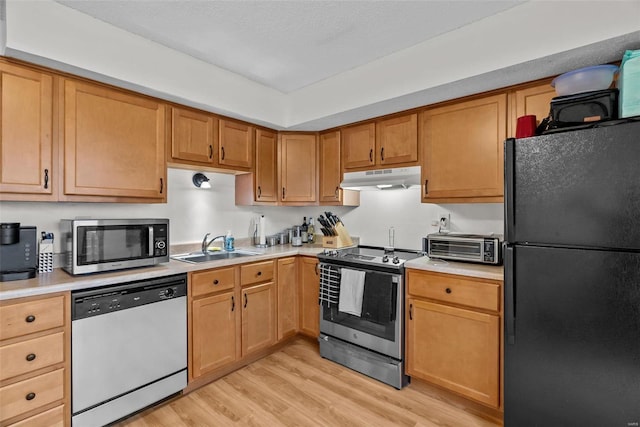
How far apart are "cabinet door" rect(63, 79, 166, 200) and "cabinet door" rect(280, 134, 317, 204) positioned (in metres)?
1.22

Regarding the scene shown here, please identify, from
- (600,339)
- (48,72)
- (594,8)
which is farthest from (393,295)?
(48,72)

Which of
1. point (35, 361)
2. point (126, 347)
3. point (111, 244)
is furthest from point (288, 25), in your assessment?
point (35, 361)

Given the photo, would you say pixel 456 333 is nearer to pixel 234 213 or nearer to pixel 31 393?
pixel 234 213

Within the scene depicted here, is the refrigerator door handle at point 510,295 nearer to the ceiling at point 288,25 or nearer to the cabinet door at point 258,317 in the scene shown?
the ceiling at point 288,25

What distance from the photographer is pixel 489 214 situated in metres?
2.53

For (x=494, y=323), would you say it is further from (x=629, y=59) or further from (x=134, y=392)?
(x=134, y=392)

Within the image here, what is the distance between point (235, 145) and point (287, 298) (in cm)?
153

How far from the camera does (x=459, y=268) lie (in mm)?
2145

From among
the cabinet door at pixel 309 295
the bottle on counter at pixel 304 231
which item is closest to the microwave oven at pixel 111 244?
the cabinet door at pixel 309 295

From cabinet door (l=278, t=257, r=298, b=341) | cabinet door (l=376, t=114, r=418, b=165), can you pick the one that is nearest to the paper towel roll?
cabinet door (l=278, t=257, r=298, b=341)

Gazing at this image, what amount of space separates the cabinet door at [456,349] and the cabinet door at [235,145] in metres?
1.93

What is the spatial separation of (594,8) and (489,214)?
140 centimetres

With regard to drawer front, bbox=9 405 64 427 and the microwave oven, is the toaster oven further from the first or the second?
drawer front, bbox=9 405 64 427

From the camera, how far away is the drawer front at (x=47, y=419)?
164cm
